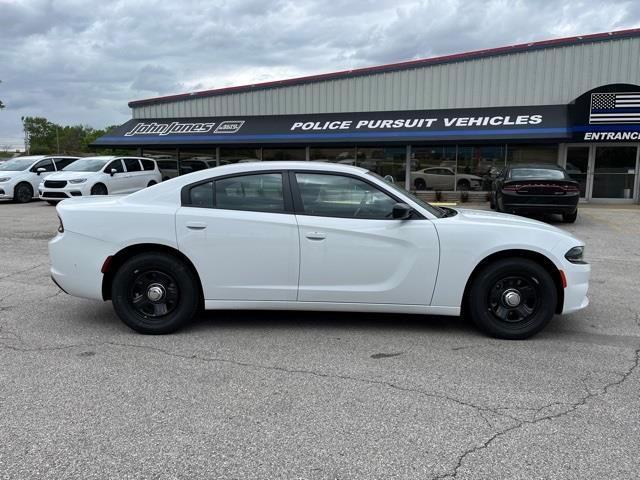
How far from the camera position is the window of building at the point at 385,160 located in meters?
21.2

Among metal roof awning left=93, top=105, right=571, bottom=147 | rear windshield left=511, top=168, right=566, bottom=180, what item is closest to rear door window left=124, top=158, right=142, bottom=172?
metal roof awning left=93, top=105, right=571, bottom=147

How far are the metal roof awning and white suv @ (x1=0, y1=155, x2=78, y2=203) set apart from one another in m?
3.66

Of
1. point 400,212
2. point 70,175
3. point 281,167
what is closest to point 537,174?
point 400,212

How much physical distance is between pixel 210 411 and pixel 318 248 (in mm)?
1801

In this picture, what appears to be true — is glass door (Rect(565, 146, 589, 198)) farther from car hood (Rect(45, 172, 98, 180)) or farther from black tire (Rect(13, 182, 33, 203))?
black tire (Rect(13, 182, 33, 203))

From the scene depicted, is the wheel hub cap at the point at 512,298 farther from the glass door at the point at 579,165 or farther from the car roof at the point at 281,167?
the glass door at the point at 579,165

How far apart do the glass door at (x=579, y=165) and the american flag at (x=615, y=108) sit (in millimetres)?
1539

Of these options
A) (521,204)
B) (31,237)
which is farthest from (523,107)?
(31,237)

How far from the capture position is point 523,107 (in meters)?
19.6

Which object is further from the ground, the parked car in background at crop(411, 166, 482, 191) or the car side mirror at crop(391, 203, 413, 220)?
the car side mirror at crop(391, 203, 413, 220)

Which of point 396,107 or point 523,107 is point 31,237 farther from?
point 523,107

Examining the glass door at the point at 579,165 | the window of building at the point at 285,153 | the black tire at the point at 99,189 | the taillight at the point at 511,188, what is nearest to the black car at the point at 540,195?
the taillight at the point at 511,188

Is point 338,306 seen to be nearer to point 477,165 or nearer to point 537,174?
point 537,174

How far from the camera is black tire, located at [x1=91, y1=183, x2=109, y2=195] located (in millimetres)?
17172
